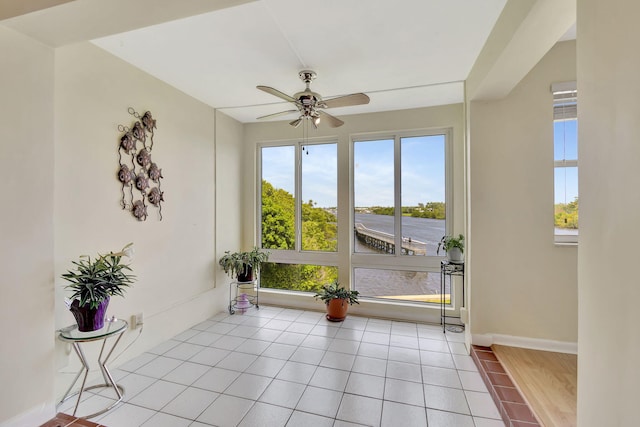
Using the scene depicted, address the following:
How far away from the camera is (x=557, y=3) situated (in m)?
1.35

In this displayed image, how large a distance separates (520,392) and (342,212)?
2.58 meters

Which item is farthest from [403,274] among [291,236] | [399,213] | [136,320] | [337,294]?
[136,320]

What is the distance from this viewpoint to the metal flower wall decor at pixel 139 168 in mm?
2494

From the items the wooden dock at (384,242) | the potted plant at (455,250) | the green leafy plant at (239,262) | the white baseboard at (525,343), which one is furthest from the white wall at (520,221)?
the green leafy plant at (239,262)

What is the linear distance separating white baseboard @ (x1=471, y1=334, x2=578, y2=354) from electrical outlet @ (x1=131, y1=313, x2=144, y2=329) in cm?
318

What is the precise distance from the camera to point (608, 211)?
943mm

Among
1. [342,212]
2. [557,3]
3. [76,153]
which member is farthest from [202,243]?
[557,3]

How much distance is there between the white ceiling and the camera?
72.9 inches

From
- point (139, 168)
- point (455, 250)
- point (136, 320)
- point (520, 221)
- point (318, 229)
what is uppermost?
point (139, 168)

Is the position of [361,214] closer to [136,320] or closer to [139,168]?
[139,168]

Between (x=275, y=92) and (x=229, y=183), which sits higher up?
(x=275, y=92)

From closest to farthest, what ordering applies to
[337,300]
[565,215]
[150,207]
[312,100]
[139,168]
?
[312,100], [565,215], [139,168], [150,207], [337,300]

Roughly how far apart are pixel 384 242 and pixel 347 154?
1.34 m

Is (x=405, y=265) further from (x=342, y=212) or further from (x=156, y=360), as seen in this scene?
(x=156, y=360)
